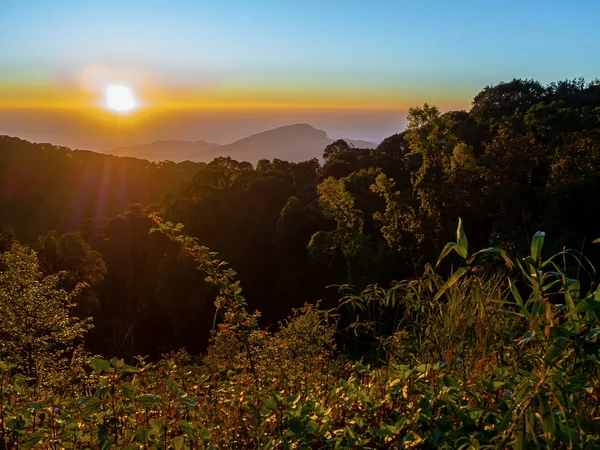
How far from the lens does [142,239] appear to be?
122ft

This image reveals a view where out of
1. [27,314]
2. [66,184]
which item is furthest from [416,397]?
[66,184]

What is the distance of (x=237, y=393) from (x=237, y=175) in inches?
Result: 1387

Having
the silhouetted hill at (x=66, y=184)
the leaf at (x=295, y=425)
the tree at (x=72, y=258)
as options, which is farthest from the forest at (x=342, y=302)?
the silhouetted hill at (x=66, y=184)

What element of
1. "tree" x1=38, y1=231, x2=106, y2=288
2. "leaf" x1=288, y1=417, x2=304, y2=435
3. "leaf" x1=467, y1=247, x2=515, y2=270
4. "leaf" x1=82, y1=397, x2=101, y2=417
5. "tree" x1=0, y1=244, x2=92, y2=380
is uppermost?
"leaf" x1=467, y1=247, x2=515, y2=270

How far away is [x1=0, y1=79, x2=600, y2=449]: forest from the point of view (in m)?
1.87

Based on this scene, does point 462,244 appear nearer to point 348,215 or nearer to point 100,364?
point 100,364

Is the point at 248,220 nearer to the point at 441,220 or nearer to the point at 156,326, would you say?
the point at 156,326

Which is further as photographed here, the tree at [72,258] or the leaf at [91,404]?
the tree at [72,258]

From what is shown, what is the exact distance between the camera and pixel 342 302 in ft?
10.6

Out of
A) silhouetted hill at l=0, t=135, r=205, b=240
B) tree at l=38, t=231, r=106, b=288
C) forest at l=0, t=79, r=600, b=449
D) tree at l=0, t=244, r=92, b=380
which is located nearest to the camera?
forest at l=0, t=79, r=600, b=449

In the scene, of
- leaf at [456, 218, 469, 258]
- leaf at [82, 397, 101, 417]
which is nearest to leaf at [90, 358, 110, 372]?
leaf at [82, 397, 101, 417]

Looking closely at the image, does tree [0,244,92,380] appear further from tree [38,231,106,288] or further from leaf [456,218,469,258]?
tree [38,231,106,288]

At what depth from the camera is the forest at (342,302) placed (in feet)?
6.12

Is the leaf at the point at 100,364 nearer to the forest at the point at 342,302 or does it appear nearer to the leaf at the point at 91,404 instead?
the forest at the point at 342,302
